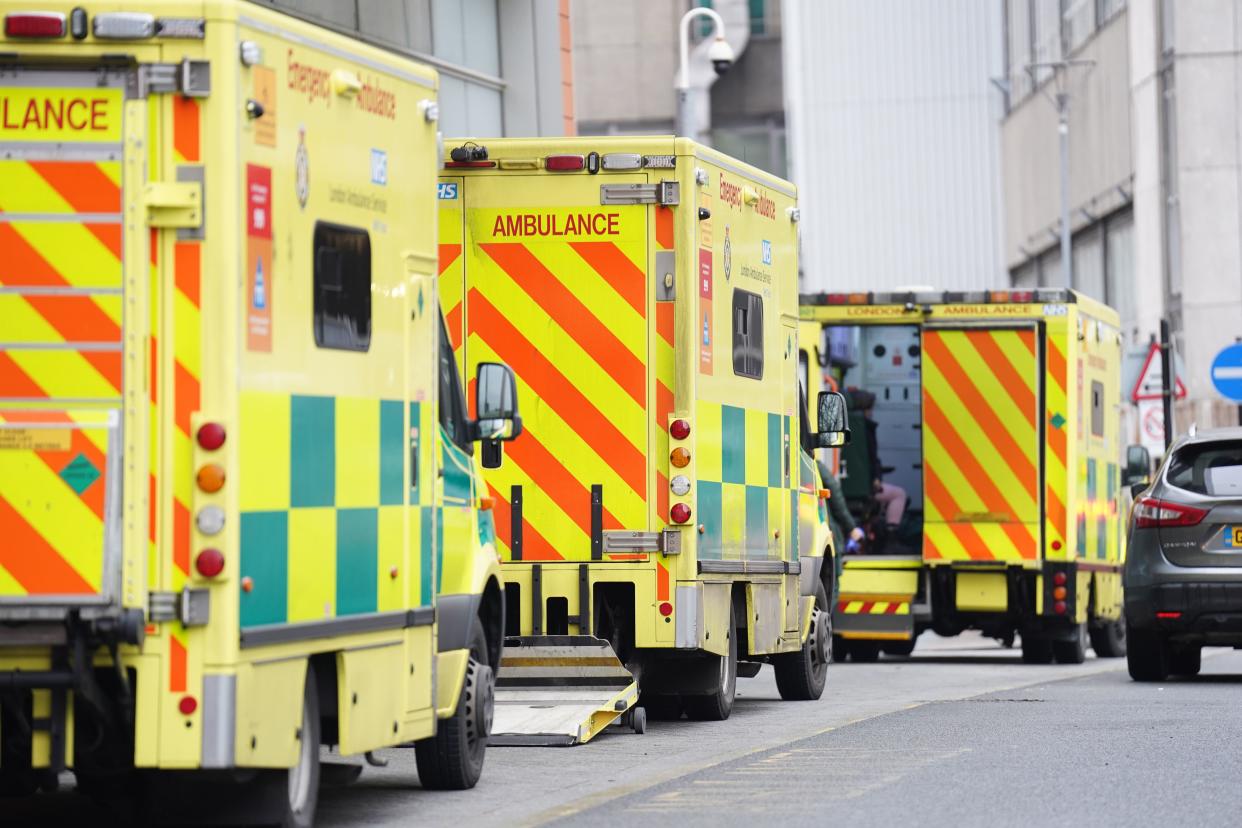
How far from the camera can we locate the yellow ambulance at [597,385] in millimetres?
13555

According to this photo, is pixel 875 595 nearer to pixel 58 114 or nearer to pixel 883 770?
pixel 883 770

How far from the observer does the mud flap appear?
21.3 m

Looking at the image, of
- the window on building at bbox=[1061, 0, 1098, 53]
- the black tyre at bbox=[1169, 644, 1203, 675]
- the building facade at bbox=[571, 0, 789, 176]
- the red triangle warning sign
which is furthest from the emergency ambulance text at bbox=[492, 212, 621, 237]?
the building facade at bbox=[571, 0, 789, 176]

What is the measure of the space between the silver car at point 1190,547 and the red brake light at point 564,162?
5663 millimetres

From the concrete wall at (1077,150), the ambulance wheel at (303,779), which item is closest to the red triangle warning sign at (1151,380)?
the concrete wall at (1077,150)

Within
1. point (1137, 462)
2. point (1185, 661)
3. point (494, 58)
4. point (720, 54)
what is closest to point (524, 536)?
point (1185, 661)

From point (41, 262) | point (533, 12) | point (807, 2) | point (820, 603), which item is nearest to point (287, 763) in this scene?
point (41, 262)

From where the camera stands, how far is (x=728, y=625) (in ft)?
47.3

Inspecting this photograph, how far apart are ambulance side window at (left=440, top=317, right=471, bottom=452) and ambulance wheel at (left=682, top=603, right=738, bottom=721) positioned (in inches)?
152

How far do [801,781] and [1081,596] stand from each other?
36.2 feet

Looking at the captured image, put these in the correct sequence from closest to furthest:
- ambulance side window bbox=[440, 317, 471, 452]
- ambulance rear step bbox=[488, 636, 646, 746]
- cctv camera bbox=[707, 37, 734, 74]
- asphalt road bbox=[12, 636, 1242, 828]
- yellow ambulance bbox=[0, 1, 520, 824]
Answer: yellow ambulance bbox=[0, 1, 520, 824] → asphalt road bbox=[12, 636, 1242, 828] → ambulance side window bbox=[440, 317, 471, 452] → ambulance rear step bbox=[488, 636, 646, 746] → cctv camera bbox=[707, 37, 734, 74]

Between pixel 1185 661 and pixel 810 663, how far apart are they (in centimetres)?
356

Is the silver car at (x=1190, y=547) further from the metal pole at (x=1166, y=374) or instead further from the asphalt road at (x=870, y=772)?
the metal pole at (x=1166, y=374)

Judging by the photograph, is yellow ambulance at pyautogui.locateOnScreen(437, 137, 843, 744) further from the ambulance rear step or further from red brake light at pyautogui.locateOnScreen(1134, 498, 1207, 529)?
red brake light at pyautogui.locateOnScreen(1134, 498, 1207, 529)
